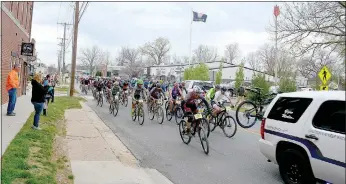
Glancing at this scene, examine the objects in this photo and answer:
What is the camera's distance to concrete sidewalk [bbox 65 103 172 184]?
6.16 metres

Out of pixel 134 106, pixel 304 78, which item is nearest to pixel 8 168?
pixel 304 78

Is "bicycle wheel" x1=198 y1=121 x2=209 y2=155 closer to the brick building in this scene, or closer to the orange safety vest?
the orange safety vest

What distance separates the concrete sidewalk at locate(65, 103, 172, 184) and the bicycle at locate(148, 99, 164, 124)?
343cm

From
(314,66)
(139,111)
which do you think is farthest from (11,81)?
(314,66)

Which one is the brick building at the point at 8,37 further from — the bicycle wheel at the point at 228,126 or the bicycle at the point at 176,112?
the bicycle wheel at the point at 228,126

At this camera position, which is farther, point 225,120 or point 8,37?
point 8,37

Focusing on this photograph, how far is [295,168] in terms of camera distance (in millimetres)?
4762

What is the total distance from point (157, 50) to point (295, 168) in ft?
384

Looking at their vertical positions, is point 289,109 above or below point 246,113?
above

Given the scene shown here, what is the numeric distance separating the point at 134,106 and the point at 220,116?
169 inches

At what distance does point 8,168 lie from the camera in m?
5.39

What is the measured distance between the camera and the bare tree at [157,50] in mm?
119625

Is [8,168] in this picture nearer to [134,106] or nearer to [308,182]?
[308,182]

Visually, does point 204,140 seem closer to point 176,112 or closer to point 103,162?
point 103,162
